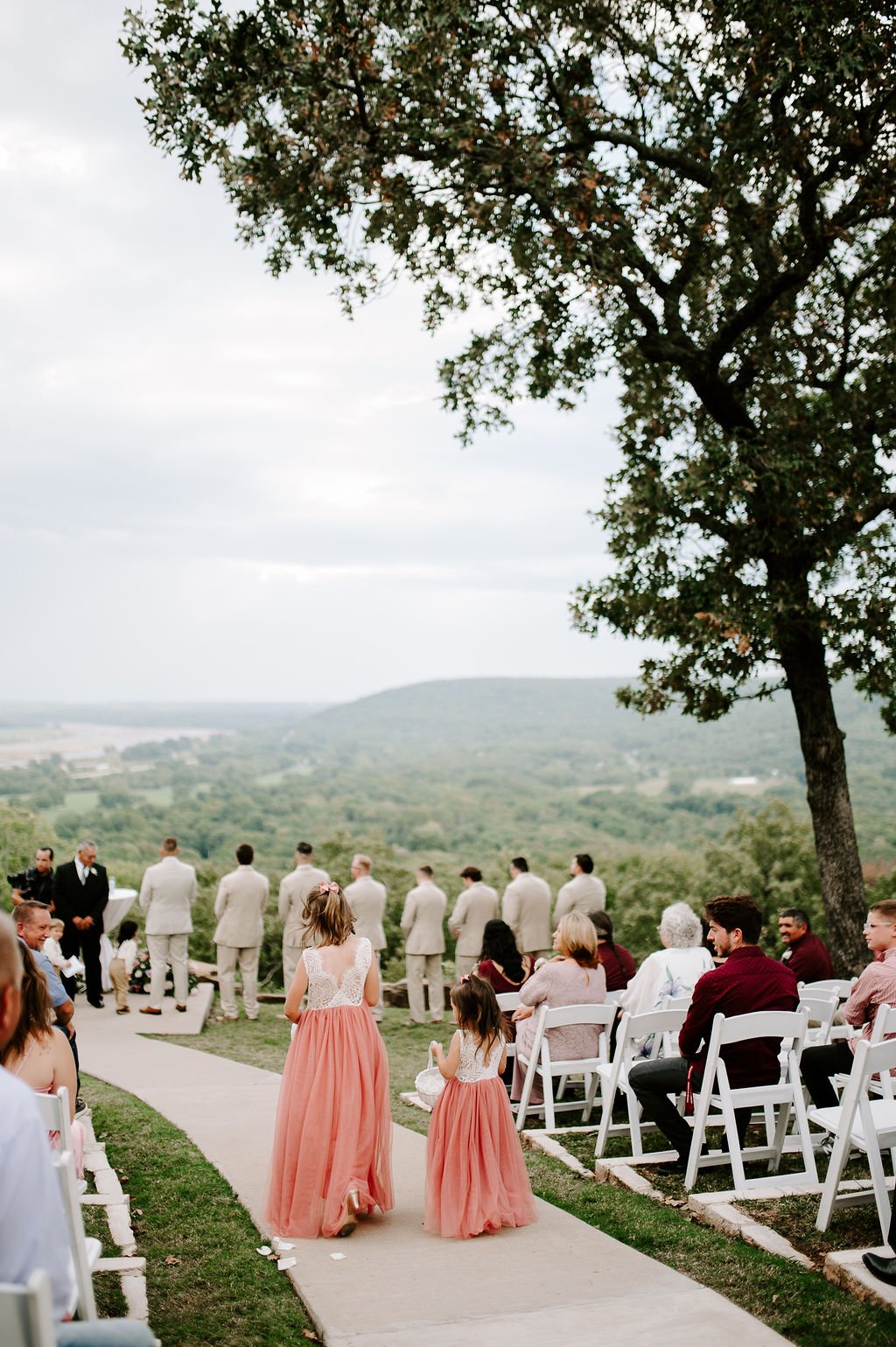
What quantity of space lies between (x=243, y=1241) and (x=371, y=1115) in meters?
0.81

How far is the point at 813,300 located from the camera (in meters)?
13.3

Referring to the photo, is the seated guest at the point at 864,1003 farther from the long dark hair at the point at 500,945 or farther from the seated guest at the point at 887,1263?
the long dark hair at the point at 500,945

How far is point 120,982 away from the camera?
12.8 m

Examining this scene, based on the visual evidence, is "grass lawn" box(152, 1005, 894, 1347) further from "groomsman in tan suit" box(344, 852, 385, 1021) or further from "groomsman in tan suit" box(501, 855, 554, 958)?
"groomsman in tan suit" box(501, 855, 554, 958)

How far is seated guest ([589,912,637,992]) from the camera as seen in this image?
29.0ft

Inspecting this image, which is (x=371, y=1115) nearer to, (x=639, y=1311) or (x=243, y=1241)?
(x=243, y=1241)

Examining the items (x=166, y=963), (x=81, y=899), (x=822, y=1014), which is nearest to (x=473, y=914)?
(x=166, y=963)

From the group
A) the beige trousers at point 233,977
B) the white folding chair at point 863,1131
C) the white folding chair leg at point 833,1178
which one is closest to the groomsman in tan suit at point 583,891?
the beige trousers at point 233,977

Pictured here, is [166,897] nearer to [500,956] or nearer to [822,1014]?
[500,956]

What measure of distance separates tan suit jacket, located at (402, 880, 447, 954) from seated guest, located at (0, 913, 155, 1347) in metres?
10.7

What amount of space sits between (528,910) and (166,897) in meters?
4.11

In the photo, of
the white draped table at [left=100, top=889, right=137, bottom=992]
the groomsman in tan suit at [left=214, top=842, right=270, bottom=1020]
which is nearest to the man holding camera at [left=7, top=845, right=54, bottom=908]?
the white draped table at [left=100, top=889, right=137, bottom=992]

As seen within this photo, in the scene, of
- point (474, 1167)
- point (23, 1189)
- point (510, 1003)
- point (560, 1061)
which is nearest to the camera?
point (23, 1189)

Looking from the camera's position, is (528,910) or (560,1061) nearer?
(560,1061)
